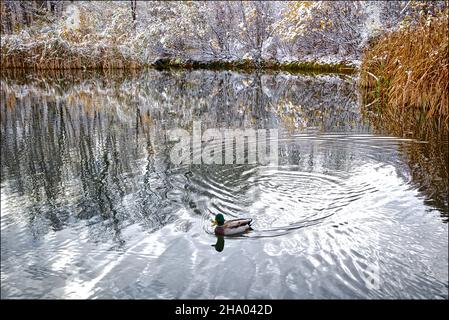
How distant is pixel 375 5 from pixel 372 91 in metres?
8.55

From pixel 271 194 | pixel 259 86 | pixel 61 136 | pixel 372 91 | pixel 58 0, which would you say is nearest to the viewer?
pixel 271 194

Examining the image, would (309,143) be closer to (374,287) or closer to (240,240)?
(240,240)

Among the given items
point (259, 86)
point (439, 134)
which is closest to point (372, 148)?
point (439, 134)

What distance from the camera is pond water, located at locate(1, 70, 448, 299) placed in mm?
3275

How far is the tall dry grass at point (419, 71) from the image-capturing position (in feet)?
27.8

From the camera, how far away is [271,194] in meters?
4.94

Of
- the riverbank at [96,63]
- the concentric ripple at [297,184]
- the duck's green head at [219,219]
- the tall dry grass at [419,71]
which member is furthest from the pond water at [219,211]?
the riverbank at [96,63]

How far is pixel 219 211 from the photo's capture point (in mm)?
4504
